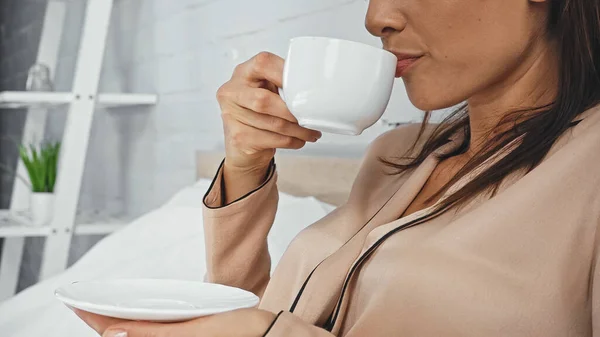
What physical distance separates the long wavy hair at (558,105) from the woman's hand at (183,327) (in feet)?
0.78

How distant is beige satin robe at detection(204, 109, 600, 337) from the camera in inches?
26.0

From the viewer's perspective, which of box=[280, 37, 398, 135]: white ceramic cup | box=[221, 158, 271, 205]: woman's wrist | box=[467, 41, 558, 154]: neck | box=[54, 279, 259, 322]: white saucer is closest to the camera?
box=[54, 279, 259, 322]: white saucer

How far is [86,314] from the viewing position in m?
0.63

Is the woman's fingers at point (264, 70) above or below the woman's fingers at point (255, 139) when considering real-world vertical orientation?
above

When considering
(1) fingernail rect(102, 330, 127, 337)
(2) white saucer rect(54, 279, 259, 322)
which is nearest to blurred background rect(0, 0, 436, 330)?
(2) white saucer rect(54, 279, 259, 322)

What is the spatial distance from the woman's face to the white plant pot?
5.45 feet

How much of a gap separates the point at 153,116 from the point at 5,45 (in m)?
2.00

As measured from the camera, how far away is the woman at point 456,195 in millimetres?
666

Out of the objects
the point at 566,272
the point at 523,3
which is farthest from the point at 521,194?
the point at 523,3

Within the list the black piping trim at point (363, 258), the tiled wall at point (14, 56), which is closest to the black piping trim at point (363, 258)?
the black piping trim at point (363, 258)

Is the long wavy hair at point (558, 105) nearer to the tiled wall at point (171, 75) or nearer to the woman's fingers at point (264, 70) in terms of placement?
the woman's fingers at point (264, 70)

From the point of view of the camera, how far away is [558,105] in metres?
0.78

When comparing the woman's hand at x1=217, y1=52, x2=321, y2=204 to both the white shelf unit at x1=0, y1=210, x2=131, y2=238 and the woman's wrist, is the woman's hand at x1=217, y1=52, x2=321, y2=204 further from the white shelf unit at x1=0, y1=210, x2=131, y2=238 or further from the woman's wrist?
the white shelf unit at x1=0, y1=210, x2=131, y2=238

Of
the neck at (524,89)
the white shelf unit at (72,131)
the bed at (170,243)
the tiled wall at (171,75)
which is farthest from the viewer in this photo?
the white shelf unit at (72,131)
